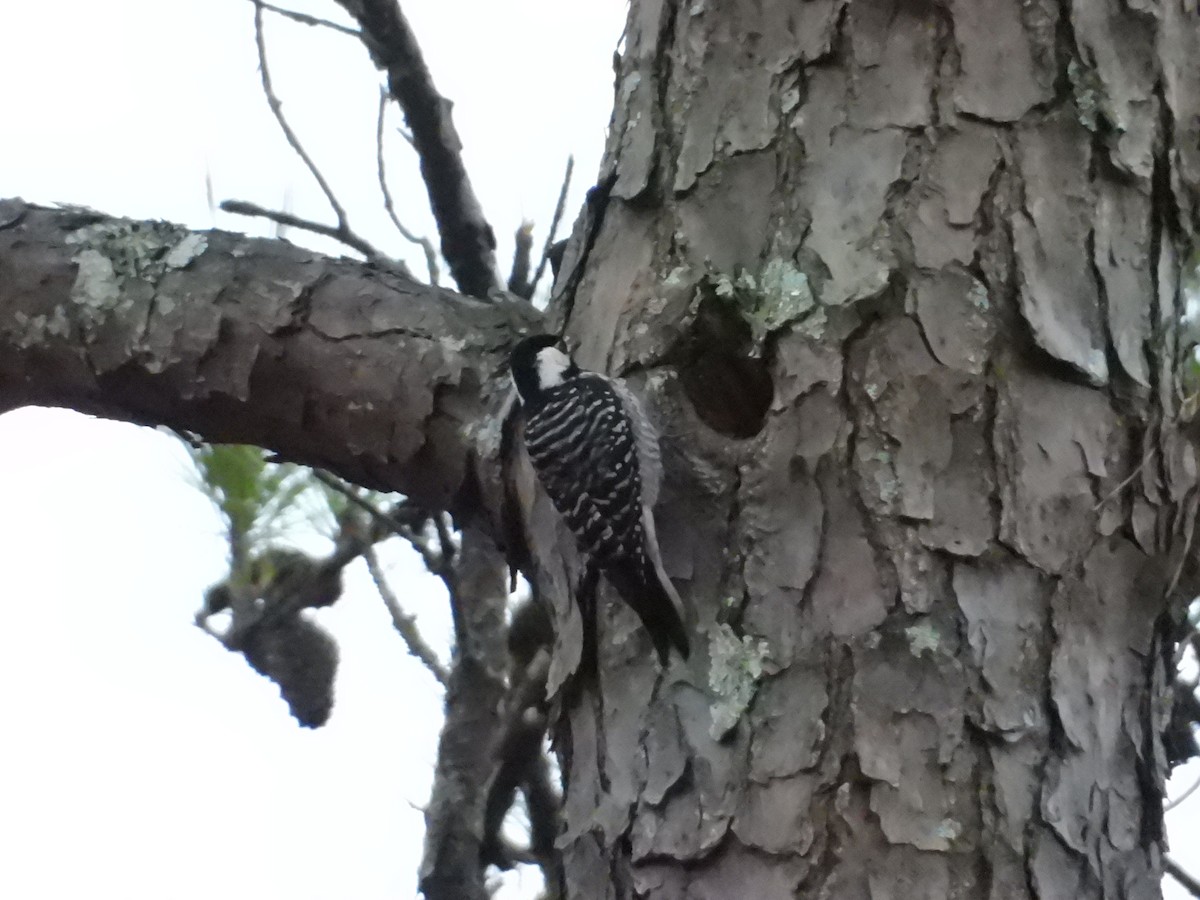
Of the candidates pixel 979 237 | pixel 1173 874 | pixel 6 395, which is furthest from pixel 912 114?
pixel 6 395

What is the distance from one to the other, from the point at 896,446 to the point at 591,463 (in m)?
0.47

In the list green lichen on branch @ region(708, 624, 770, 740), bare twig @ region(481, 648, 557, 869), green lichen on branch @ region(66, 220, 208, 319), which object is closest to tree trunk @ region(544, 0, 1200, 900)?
green lichen on branch @ region(708, 624, 770, 740)

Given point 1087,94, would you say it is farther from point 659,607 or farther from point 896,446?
point 659,607

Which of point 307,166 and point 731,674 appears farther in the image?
point 307,166

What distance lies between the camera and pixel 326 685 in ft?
7.64

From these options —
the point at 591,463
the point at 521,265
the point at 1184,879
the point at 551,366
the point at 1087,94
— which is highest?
the point at 521,265

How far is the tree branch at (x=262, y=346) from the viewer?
1.50 meters

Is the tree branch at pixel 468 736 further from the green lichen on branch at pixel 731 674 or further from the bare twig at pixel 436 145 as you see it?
the green lichen on branch at pixel 731 674

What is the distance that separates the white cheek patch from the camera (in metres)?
1.54

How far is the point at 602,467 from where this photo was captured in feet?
5.33

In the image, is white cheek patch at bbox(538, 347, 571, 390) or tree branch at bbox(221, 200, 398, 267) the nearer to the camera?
white cheek patch at bbox(538, 347, 571, 390)

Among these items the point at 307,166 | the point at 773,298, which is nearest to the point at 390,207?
the point at 307,166

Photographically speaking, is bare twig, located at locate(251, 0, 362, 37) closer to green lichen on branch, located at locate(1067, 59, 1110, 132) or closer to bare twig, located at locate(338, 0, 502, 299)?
bare twig, located at locate(338, 0, 502, 299)

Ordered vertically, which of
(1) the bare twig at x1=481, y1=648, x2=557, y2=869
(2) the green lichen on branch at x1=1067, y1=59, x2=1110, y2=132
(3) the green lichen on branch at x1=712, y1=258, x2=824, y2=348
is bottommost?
(1) the bare twig at x1=481, y1=648, x2=557, y2=869
